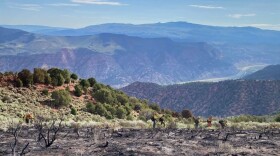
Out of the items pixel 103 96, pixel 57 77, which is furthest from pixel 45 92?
pixel 103 96

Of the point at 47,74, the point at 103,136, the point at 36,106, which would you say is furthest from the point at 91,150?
the point at 47,74

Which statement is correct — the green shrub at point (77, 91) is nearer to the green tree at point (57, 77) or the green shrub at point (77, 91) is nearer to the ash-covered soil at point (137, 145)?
the green tree at point (57, 77)

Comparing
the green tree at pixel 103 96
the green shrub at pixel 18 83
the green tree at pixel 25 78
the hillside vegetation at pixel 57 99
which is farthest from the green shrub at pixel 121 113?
the green shrub at pixel 18 83

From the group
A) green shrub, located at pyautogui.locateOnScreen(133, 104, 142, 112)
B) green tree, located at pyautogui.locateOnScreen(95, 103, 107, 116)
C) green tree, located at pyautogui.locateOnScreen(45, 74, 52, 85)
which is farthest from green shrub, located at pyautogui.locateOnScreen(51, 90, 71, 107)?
green shrub, located at pyautogui.locateOnScreen(133, 104, 142, 112)

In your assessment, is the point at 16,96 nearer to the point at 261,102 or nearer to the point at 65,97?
the point at 65,97

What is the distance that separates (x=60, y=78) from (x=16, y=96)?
1122 centimetres

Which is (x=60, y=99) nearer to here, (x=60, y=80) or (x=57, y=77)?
(x=60, y=80)

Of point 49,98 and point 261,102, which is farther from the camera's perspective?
point 261,102

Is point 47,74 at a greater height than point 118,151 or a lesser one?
greater

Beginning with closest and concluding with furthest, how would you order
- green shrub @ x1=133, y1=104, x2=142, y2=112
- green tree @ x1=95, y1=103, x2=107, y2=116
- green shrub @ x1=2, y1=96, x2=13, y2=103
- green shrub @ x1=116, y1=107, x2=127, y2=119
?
green shrub @ x1=2, y1=96, x2=13, y2=103 → green tree @ x1=95, y1=103, x2=107, y2=116 → green shrub @ x1=116, y1=107, x2=127, y2=119 → green shrub @ x1=133, y1=104, x2=142, y2=112

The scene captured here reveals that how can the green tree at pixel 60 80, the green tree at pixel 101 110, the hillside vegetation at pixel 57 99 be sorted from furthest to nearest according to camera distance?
1. the green tree at pixel 60 80
2. the green tree at pixel 101 110
3. the hillside vegetation at pixel 57 99

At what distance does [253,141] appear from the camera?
25422mm

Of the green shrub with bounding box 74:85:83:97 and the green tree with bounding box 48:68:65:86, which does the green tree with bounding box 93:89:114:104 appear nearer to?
the green shrub with bounding box 74:85:83:97

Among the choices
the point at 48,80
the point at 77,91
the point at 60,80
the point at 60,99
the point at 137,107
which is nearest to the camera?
the point at 60,99
